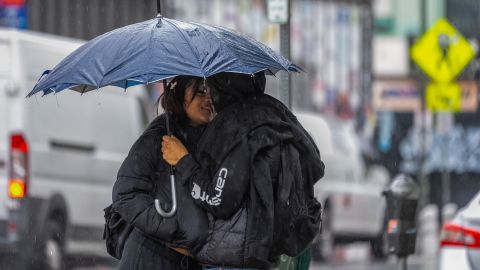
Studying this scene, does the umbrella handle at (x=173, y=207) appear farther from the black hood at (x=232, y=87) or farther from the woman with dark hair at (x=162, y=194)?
the black hood at (x=232, y=87)

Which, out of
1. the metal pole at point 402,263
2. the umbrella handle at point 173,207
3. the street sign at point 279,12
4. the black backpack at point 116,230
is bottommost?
the metal pole at point 402,263

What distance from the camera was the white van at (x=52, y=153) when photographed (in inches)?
510

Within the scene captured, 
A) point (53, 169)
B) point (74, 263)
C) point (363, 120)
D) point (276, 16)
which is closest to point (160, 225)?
point (276, 16)

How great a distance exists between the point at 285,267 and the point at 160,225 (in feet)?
7.64

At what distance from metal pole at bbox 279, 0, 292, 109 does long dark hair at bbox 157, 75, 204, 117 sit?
2502mm

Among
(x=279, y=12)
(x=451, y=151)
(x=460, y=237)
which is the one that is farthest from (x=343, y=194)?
(x=451, y=151)

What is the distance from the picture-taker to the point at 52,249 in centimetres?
1359

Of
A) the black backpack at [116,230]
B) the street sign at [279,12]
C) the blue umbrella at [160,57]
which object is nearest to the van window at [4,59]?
the street sign at [279,12]

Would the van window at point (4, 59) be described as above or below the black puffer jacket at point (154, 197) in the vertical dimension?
above

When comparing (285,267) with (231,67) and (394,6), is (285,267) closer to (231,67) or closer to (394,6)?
(231,67)

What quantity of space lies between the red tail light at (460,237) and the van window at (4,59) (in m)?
5.51

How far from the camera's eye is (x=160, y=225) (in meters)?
5.30

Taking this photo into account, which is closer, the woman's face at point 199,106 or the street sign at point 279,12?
the woman's face at point 199,106

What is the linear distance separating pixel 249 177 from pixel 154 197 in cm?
45
